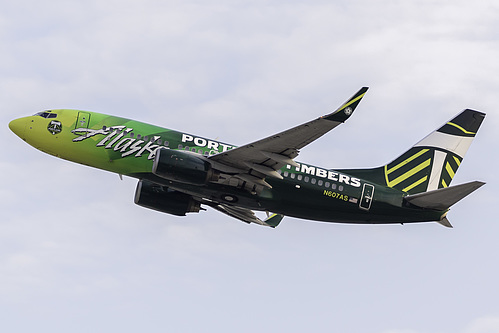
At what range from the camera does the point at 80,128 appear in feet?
137

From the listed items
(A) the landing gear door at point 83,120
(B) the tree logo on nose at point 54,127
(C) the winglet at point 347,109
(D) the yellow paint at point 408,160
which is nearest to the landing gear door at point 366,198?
(D) the yellow paint at point 408,160

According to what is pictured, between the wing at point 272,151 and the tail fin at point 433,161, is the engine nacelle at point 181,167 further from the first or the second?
the tail fin at point 433,161

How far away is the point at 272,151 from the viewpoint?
128ft

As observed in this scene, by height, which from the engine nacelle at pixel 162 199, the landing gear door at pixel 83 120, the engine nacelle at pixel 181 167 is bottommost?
the engine nacelle at pixel 162 199

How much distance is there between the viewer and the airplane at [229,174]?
131ft

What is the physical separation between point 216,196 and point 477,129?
17.2m

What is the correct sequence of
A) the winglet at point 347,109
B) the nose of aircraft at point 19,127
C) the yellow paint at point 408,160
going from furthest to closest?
the yellow paint at point 408,160
the nose of aircraft at point 19,127
the winglet at point 347,109

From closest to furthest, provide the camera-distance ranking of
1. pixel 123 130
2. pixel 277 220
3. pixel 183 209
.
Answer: pixel 123 130 < pixel 183 209 < pixel 277 220

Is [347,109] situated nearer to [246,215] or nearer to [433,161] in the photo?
[433,161]

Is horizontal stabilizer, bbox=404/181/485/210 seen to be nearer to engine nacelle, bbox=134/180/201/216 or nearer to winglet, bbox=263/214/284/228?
winglet, bbox=263/214/284/228

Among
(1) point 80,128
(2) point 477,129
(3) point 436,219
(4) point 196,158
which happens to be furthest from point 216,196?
(2) point 477,129

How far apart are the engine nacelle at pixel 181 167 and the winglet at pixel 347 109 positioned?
780 centimetres

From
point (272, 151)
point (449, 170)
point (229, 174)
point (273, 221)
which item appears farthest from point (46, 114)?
point (449, 170)

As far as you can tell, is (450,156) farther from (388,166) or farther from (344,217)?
(344,217)
